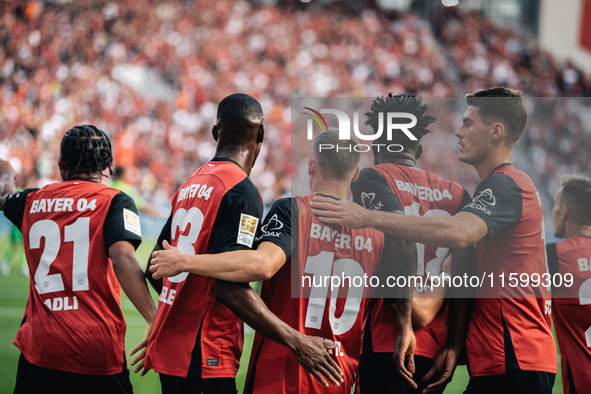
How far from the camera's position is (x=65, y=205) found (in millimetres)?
3188

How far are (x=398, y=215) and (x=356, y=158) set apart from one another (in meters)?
0.36

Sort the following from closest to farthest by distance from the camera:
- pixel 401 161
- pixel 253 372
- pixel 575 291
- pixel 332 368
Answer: pixel 332 368 < pixel 253 372 < pixel 401 161 < pixel 575 291

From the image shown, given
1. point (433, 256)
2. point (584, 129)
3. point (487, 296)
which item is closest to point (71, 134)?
point (433, 256)

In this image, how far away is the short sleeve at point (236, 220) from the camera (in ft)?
9.00

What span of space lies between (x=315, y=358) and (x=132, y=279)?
1.05m

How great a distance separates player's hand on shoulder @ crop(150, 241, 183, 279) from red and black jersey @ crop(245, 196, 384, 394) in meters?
0.42

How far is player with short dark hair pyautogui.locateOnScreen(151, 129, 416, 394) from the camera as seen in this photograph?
283cm

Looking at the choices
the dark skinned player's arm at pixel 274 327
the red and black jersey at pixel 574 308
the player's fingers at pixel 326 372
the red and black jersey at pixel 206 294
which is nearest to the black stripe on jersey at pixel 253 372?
the red and black jersey at pixel 206 294

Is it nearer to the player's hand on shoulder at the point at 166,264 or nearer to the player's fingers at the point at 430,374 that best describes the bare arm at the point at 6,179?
the player's hand on shoulder at the point at 166,264

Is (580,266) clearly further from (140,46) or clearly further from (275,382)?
(140,46)

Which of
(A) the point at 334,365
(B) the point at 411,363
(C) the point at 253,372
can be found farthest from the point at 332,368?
(B) the point at 411,363

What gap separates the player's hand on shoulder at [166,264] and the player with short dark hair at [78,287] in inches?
20.7

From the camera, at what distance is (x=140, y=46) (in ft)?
70.4

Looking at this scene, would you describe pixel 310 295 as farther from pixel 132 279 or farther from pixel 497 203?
pixel 497 203
